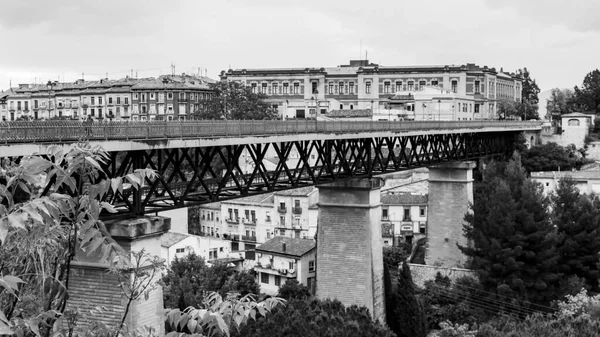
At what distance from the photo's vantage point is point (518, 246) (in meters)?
43.8

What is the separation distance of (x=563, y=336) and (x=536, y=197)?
24.5m

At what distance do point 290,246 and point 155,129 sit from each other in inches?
1300

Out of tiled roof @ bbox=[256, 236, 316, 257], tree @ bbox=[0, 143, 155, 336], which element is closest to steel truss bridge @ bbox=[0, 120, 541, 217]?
tree @ bbox=[0, 143, 155, 336]

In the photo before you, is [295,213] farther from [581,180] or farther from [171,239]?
[581,180]

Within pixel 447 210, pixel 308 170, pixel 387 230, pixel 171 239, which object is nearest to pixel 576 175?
pixel 447 210

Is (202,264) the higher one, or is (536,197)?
(536,197)

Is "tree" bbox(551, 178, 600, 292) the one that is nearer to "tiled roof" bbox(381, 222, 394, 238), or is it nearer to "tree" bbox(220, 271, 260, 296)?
"tiled roof" bbox(381, 222, 394, 238)

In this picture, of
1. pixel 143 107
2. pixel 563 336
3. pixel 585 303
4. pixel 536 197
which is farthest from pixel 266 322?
pixel 143 107

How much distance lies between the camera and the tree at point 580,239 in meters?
44.5

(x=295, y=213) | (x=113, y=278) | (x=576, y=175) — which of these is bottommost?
(x=295, y=213)

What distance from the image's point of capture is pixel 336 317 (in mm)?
29953

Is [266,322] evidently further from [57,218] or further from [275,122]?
Answer: [57,218]

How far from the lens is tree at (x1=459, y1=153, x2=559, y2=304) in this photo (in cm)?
4341

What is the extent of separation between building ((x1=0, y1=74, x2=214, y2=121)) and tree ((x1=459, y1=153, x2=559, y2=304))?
27941 millimetres
